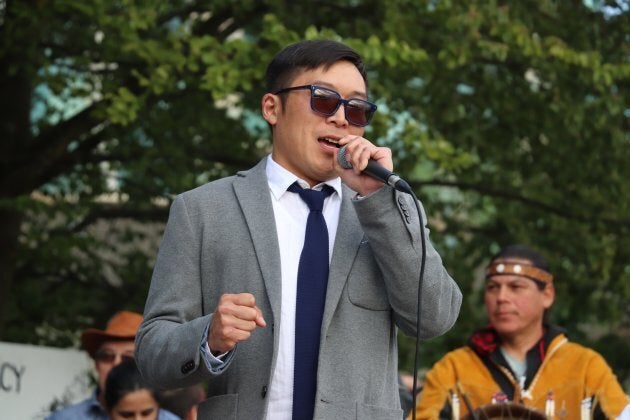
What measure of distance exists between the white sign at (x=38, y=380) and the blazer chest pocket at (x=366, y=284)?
4.99m

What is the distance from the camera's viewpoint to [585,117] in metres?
9.43

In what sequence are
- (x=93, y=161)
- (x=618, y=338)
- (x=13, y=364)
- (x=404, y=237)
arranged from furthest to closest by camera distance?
(x=618, y=338)
(x=93, y=161)
(x=13, y=364)
(x=404, y=237)

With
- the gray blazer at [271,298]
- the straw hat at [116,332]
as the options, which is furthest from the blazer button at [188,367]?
the straw hat at [116,332]

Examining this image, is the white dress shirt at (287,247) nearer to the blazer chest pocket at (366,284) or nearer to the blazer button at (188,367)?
the blazer chest pocket at (366,284)

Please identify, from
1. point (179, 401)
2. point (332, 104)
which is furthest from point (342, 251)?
point (179, 401)

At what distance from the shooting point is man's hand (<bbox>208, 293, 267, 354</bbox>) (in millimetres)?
2928

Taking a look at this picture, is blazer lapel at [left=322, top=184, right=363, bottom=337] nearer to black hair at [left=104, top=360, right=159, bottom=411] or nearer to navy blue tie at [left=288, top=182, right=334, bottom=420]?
navy blue tie at [left=288, top=182, right=334, bottom=420]

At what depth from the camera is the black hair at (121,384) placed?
6262 mm

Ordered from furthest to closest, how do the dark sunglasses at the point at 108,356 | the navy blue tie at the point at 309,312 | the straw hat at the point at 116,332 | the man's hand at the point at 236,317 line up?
the straw hat at the point at 116,332, the dark sunglasses at the point at 108,356, the navy blue tie at the point at 309,312, the man's hand at the point at 236,317

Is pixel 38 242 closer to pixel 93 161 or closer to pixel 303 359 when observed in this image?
pixel 93 161

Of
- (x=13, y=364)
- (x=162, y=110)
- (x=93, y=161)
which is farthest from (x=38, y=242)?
(x=13, y=364)

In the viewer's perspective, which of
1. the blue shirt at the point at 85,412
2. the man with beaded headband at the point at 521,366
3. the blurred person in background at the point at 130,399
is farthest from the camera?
the blue shirt at the point at 85,412

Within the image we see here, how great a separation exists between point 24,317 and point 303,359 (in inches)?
315

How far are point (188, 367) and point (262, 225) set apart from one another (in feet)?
1.40
